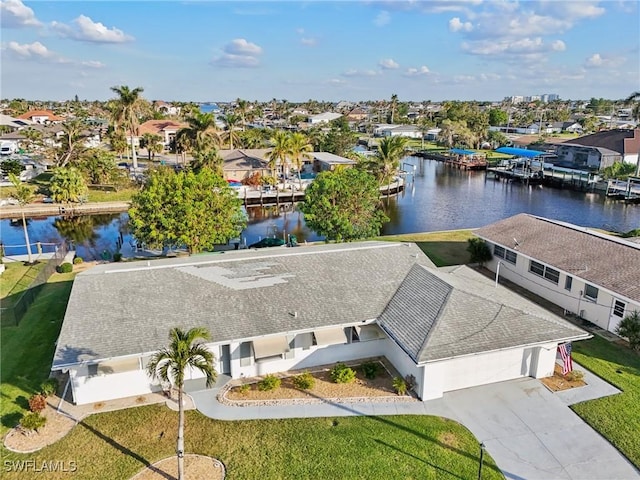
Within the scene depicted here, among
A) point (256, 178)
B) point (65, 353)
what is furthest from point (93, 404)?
point (256, 178)

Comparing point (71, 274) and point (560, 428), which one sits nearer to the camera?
point (560, 428)

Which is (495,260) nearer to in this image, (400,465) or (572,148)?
(400,465)

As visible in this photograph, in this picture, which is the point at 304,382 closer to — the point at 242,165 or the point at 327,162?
the point at 242,165

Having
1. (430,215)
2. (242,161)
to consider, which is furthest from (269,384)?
(242,161)

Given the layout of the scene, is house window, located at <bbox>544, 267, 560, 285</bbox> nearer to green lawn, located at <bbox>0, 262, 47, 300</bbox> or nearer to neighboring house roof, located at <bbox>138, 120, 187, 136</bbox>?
green lawn, located at <bbox>0, 262, 47, 300</bbox>

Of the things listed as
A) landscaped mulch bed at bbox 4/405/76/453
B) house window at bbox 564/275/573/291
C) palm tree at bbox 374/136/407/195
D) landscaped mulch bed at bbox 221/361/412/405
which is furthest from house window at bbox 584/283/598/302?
palm tree at bbox 374/136/407/195
